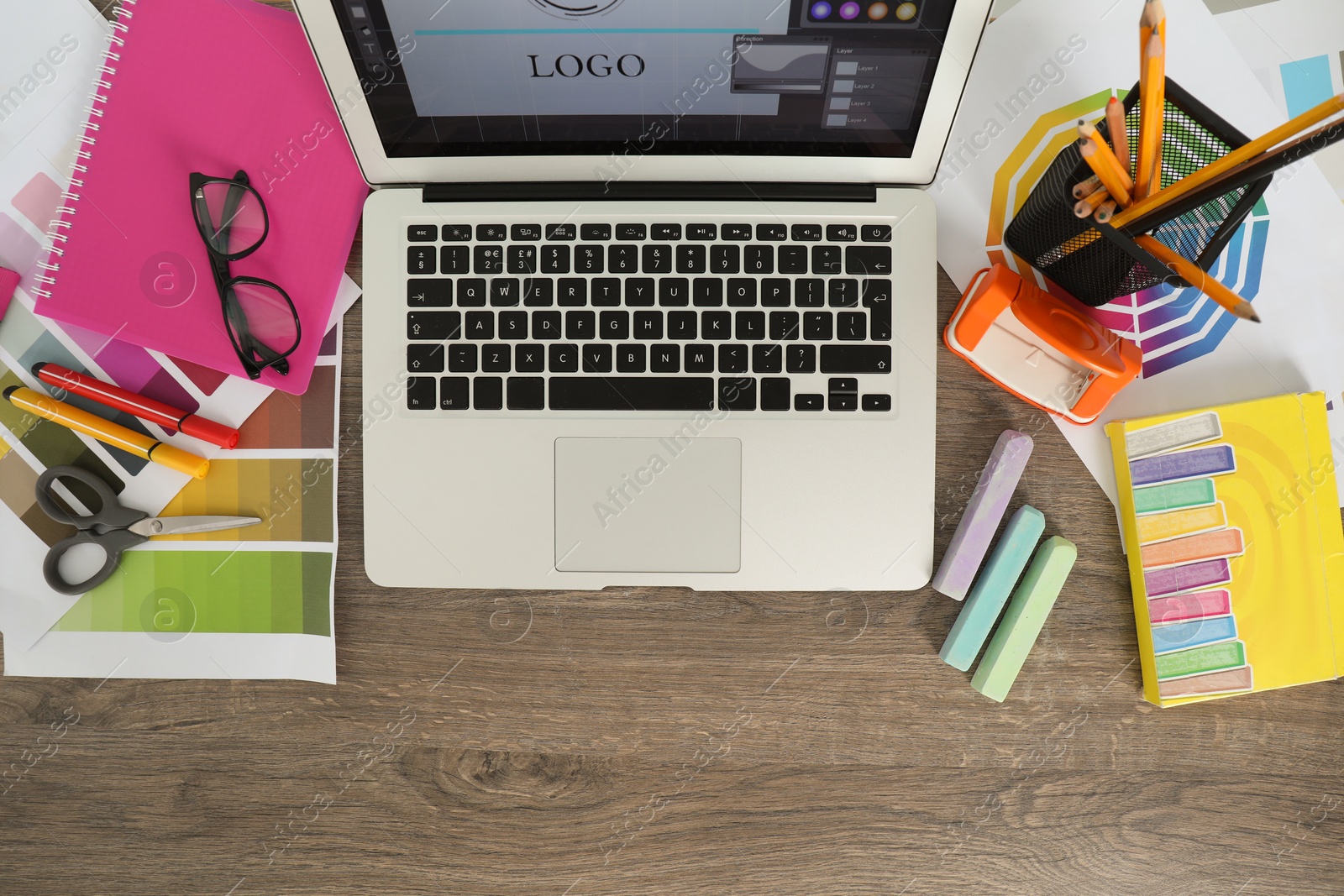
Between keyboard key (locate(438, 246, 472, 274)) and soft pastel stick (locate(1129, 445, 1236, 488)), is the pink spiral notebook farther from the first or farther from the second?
soft pastel stick (locate(1129, 445, 1236, 488))

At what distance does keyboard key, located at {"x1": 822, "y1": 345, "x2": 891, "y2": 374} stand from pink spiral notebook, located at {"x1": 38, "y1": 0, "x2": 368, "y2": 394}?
0.49m

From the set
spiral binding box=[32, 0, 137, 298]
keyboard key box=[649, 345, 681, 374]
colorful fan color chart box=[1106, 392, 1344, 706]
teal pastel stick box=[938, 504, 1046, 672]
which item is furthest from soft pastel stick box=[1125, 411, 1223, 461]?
spiral binding box=[32, 0, 137, 298]

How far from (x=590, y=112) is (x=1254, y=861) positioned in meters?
0.98

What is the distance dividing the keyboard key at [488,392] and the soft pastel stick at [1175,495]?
623 mm

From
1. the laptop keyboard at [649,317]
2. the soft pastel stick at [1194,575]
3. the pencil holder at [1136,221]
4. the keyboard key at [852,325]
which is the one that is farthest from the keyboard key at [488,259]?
the soft pastel stick at [1194,575]

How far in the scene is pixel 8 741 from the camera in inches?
32.5

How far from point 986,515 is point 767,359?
266mm

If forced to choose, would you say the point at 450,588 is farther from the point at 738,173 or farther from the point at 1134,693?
the point at 1134,693

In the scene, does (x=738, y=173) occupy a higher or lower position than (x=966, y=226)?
higher

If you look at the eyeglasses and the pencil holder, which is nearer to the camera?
the pencil holder

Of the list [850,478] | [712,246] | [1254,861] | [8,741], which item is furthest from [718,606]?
[8,741]

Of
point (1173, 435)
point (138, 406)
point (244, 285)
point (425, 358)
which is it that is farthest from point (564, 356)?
point (1173, 435)

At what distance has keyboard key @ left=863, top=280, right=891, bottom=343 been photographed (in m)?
0.74

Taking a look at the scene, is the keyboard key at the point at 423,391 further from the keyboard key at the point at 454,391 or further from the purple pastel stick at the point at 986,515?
the purple pastel stick at the point at 986,515
